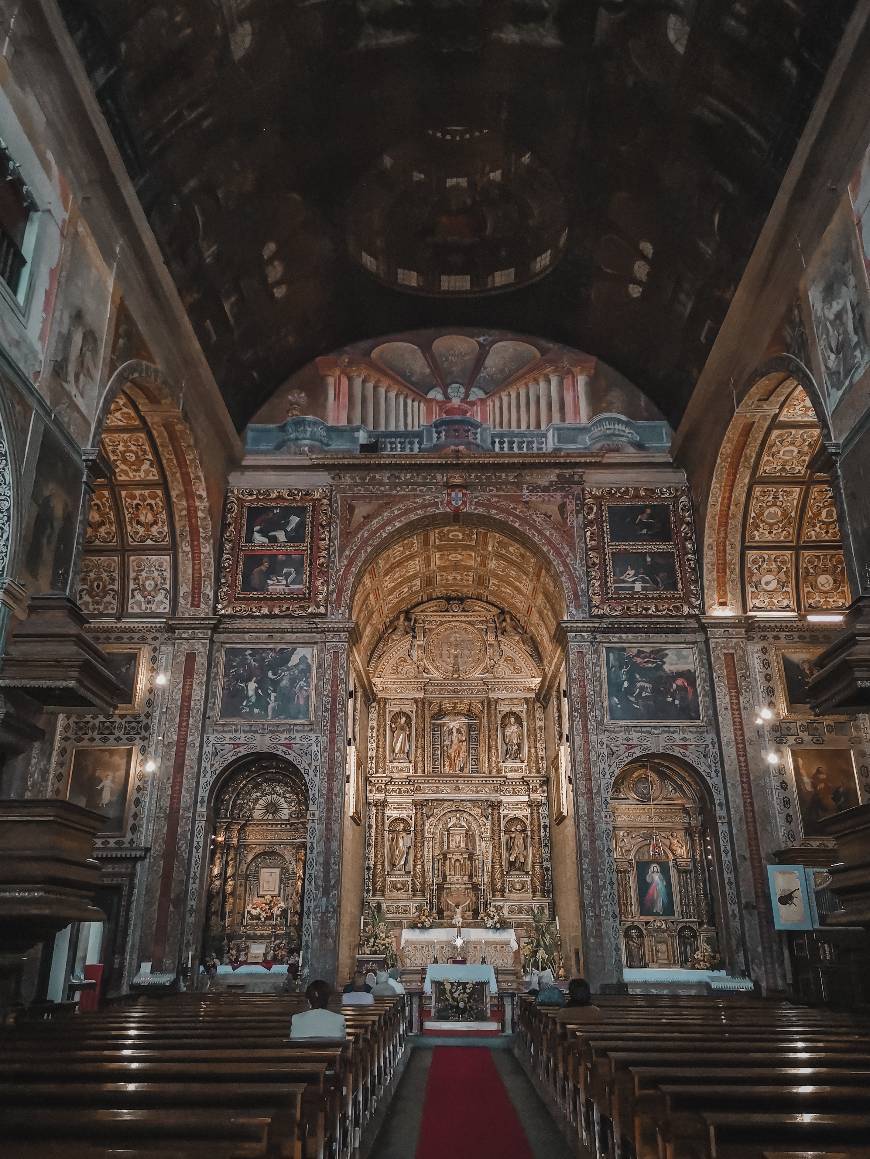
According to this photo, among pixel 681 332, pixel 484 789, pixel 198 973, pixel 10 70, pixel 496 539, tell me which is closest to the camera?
pixel 10 70

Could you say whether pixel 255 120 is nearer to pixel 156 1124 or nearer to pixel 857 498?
pixel 857 498

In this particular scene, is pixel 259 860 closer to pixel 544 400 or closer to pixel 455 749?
pixel 455 749

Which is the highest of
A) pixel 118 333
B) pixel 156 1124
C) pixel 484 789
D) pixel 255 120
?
pixel 255 120

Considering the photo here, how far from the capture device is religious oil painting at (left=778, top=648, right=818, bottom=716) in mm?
16984

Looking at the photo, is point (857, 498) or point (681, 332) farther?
point (681, 332)

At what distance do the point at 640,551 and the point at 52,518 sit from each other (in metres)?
12.0

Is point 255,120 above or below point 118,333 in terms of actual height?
above

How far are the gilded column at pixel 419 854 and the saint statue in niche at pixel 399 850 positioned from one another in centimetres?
21

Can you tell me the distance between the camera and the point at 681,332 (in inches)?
697

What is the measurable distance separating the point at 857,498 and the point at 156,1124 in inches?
408

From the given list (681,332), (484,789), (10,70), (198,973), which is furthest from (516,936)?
(10,70)

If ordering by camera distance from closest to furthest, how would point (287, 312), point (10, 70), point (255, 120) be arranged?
1. point (10, 70)
2. point (255, 120)
3. point (287, 312)

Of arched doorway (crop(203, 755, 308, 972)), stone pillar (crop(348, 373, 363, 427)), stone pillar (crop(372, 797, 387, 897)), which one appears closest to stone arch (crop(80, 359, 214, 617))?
arched doorway (crop(203, 755, 308, 972))

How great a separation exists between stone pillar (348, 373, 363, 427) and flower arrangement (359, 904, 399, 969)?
11.7 metres
